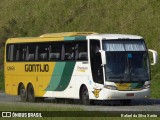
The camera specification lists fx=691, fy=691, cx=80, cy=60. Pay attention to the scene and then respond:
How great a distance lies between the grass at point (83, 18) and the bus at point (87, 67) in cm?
947

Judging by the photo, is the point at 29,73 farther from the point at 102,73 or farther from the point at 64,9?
the point at 64,9

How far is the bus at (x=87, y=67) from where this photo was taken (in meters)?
30.2

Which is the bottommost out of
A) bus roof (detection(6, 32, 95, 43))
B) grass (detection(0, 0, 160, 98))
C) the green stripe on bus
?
the green stripe on bus

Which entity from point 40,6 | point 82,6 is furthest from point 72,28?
point 40,6

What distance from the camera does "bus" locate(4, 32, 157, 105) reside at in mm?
30172

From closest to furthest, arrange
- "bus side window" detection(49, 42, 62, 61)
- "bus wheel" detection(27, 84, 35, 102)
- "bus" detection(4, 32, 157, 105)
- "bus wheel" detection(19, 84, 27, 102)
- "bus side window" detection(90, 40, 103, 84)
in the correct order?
"bus" detection(4, 32, 157, 105)
"bus side window" detection(90, 40, 103, 84)
"bus side window" detection(49, 42, 62, 61)
"bus wheel" detection(27, 84, 35, 102)
"bus wheel" detection(19, 84, 27, 102)

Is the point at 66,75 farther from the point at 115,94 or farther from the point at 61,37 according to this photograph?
the point at 115,94

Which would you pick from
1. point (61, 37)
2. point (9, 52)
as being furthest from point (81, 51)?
point (9, 52)

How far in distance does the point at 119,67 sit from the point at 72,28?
23.1 meters

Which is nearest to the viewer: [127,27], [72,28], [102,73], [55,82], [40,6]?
[102,73]

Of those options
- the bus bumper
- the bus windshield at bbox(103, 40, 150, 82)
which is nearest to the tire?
the bus bumper

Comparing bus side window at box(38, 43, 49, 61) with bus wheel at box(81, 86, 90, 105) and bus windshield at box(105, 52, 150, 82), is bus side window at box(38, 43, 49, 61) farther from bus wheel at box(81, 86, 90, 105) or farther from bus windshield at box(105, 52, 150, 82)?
bus windshield at box(105, 52, 150, 82)

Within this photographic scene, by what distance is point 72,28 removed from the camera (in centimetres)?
5309

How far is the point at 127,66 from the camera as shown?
30.4m
